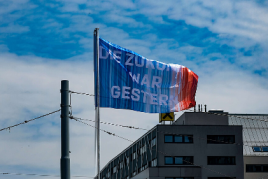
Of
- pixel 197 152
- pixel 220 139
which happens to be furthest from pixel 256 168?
pixel 197 152

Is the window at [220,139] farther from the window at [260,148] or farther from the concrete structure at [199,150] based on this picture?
the window at [260,148]

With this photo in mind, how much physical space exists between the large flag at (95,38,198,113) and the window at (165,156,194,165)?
185 ft

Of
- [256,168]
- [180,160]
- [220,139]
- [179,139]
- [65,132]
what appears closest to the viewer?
[65,132]

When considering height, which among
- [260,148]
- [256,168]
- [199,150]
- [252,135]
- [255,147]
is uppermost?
[252,135]

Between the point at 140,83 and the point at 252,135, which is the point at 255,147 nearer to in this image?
the point at 252,135

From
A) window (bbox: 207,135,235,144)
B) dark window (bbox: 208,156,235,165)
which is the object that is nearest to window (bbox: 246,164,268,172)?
dark window (bbox: 208,156,235,165)

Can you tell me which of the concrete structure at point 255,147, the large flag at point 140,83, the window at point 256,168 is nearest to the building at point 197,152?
the window at point 256,168

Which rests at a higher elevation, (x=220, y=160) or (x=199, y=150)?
(x=199, y=150)

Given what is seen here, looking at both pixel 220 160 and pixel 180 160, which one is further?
pixel 220 160

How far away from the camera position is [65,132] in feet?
65.2

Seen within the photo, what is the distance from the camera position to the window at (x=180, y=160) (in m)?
81.9

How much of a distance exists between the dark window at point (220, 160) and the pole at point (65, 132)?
64842 millimetres

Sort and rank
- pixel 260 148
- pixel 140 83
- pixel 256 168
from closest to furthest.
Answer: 1. pixel 140 83
2. pixel 256 168
3. pixel 260 148

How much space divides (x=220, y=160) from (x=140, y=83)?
60.4 metres
